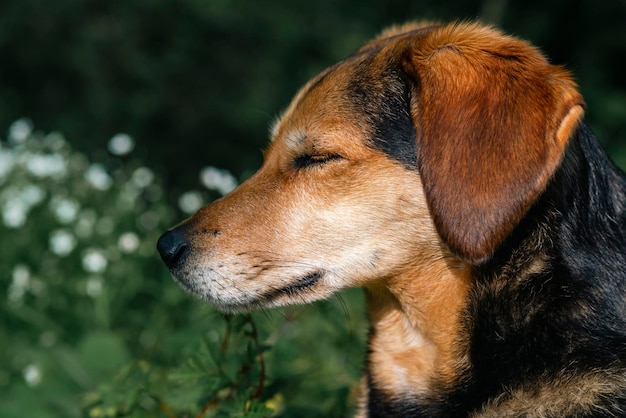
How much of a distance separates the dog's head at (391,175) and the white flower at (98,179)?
2.67 metres

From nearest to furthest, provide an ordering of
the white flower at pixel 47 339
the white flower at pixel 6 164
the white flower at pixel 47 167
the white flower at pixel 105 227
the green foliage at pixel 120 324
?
1. the green foliage at pixel 120 324
2. the white flower at pixel 47 339
3. the white flower at pixel 105 227
4. the white flower at pixel 47 167
5. the white flower at pixel 6 164

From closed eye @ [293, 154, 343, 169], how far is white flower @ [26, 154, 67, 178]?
10.6 feet

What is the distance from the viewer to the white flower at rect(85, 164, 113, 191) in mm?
5746

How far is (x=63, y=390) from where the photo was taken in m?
4.23

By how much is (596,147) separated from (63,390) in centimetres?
284

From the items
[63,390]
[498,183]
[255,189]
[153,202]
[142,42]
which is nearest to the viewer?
[498,183]

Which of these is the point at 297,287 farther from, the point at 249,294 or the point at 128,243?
the point at 128,243

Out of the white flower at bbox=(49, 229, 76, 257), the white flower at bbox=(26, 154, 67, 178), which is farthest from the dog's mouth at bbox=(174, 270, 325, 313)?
the white flower at bbox=(26, 154, 67, 178)

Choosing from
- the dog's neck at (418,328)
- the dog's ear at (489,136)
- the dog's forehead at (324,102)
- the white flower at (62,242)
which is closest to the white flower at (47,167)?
the white flower at (62,242)

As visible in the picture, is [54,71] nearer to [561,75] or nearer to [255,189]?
[255,189]

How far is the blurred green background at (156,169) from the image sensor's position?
3.80m

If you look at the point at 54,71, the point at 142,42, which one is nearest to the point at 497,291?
the point at 142,42

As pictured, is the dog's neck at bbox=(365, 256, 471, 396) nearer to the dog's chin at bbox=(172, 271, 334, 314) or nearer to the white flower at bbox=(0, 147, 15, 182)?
the dog's chin at bbox=(172, 271, 334, 314)

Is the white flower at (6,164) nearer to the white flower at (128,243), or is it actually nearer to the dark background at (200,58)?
the white flower at (128,243)
